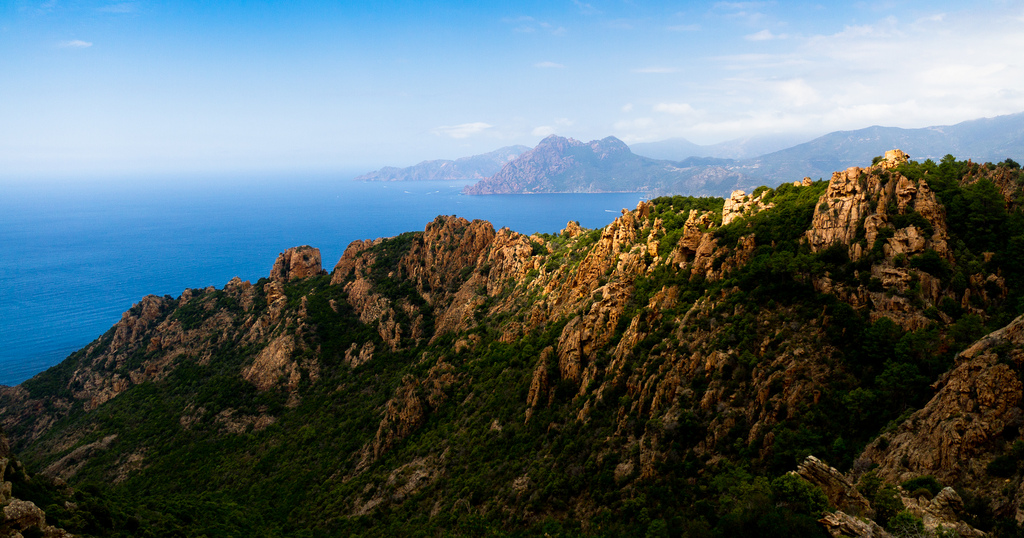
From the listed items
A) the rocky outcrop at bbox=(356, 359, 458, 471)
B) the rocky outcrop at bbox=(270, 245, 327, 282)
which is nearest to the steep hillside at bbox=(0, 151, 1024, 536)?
the rocky outcrop at bbox=(356, 359, 458, 471)

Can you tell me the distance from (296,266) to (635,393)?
83.3 meters

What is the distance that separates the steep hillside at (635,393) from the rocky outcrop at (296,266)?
1572cm

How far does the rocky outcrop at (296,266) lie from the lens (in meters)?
98.6

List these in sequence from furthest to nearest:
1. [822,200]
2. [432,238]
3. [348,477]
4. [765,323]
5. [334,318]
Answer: [432,238], [334,318], [348,477], [822,200], [765,323]

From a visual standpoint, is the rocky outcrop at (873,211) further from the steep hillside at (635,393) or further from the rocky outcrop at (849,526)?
the rocky outcrop at (849,526)

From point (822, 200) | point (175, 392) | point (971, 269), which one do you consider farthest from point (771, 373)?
point (175, 392)

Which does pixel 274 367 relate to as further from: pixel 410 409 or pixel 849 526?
pixel 849 526

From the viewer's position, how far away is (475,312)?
71.3 m

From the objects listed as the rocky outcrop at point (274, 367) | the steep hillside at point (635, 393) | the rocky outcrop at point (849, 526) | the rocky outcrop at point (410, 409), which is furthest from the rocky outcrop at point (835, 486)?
the rocky outcrop at point (274, 367)

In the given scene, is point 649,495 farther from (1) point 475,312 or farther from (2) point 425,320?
(2) point 425,320

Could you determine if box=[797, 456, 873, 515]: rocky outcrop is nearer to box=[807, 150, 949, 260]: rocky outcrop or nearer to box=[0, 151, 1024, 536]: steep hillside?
box=[0, 151, 1024, 536]: steep hillside

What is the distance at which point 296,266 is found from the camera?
324 ft

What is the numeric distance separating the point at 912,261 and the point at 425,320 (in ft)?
209

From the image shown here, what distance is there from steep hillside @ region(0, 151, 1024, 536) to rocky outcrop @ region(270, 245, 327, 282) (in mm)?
15720
